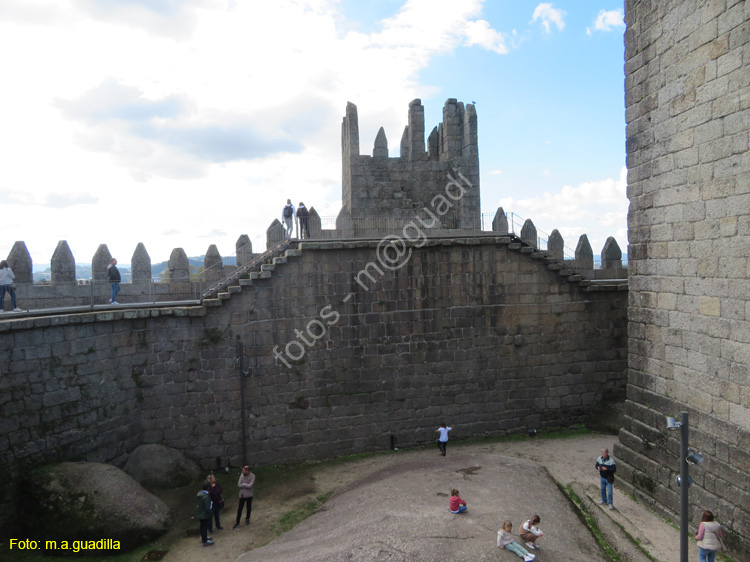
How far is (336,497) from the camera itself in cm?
1101

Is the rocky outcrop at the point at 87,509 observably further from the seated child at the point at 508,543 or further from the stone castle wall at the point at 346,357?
the seated child at the point at 508,543

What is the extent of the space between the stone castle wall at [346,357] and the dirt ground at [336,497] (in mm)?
689

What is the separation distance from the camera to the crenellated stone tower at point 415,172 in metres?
17.0

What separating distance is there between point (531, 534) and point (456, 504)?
153cm

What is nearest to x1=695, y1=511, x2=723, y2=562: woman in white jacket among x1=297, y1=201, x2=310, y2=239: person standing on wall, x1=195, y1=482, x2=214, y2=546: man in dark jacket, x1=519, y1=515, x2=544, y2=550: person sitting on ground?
x1=519, y1=515, x2=544, y2=550: person sitting on ground

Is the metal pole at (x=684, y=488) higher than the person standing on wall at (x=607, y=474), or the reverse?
the metal pole at (x=684, y=488)

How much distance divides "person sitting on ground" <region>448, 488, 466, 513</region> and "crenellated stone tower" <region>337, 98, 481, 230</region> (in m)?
9.83

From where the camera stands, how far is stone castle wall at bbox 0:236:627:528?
11492mm

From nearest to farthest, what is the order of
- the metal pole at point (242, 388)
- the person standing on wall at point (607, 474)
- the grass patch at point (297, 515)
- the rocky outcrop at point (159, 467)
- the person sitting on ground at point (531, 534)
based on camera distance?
the person sitting on ground at point (531, 534)
the person standing on wall at point (607, 474)
the grass patch at point (297, 515)
the rocky outcrop at point (159, 467)
the metal pole at point (242, 388)

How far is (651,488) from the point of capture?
33.1 feet

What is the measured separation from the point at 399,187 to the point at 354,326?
607cm

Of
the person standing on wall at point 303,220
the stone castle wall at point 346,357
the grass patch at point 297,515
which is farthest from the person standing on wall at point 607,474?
the person standing on wall at point 303,220

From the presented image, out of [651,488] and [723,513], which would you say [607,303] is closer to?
[651,488]

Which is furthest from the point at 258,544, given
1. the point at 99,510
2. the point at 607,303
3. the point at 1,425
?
the point at 607,303
